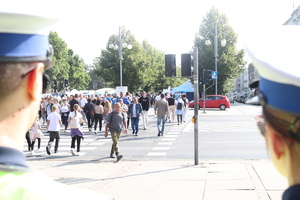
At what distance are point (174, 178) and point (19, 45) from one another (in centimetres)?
837

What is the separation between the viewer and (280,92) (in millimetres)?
1214

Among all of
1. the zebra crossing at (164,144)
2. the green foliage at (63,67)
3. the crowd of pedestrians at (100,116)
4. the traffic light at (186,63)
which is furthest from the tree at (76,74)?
the traffic light at (186,63)

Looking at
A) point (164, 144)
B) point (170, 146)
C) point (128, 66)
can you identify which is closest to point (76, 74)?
point (128, 66)

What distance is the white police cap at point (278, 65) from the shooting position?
3.85ft

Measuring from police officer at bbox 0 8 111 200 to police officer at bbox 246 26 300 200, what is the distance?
1.79 feet

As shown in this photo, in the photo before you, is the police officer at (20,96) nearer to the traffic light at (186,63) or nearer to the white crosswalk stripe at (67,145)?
the traffic light at (186,63)

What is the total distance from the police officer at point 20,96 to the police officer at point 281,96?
55 centimetres

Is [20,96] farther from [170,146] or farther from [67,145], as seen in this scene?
[67,145]

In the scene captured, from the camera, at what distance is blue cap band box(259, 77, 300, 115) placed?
3.84 feet

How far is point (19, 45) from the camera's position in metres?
1.23

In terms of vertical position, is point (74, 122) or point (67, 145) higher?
point (74, 122)

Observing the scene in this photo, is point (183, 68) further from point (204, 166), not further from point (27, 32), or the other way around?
point (27, 32)

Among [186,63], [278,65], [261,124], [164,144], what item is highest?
[186,63]

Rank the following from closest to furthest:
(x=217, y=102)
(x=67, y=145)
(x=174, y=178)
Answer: (x=174, y=178) < (x=67, y=145) < (x=217, y=102)
